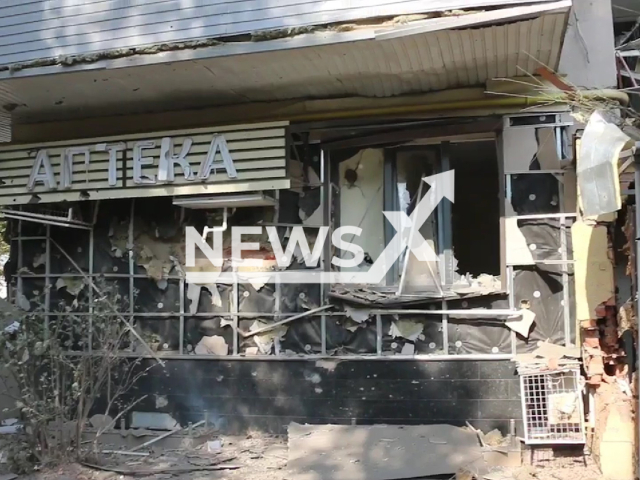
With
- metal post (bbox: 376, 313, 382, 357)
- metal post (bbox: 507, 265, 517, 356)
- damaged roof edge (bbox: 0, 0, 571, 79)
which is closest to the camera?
damaged roof edge (bbox: 0, 0, 571, 79)

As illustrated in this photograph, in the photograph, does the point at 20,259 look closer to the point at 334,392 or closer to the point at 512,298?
the point at 334,392

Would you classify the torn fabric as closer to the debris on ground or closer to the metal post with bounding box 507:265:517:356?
the metal post with bounding box 507:265:517:356

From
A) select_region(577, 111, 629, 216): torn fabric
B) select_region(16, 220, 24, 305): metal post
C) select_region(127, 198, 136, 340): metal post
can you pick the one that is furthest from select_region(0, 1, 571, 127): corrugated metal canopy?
select_region(16, 220, 24, 305): metal post

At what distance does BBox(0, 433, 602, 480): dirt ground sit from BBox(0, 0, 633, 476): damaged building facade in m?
0.29

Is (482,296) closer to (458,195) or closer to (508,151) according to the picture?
(508,151)

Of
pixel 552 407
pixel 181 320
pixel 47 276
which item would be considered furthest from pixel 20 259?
pixel 552 407

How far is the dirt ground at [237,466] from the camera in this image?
5.79 m

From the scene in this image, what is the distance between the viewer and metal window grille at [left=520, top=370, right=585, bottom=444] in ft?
19.4

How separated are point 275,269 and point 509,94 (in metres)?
3.06

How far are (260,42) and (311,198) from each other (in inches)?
74.6

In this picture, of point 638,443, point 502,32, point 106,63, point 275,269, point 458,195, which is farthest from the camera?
point 458,195

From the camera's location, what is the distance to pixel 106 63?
6105 millimetres

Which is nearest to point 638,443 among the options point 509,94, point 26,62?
point 509,94

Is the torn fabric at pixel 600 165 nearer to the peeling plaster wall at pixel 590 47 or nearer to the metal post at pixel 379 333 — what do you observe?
the peeling plaster wall at pixel 590 47
